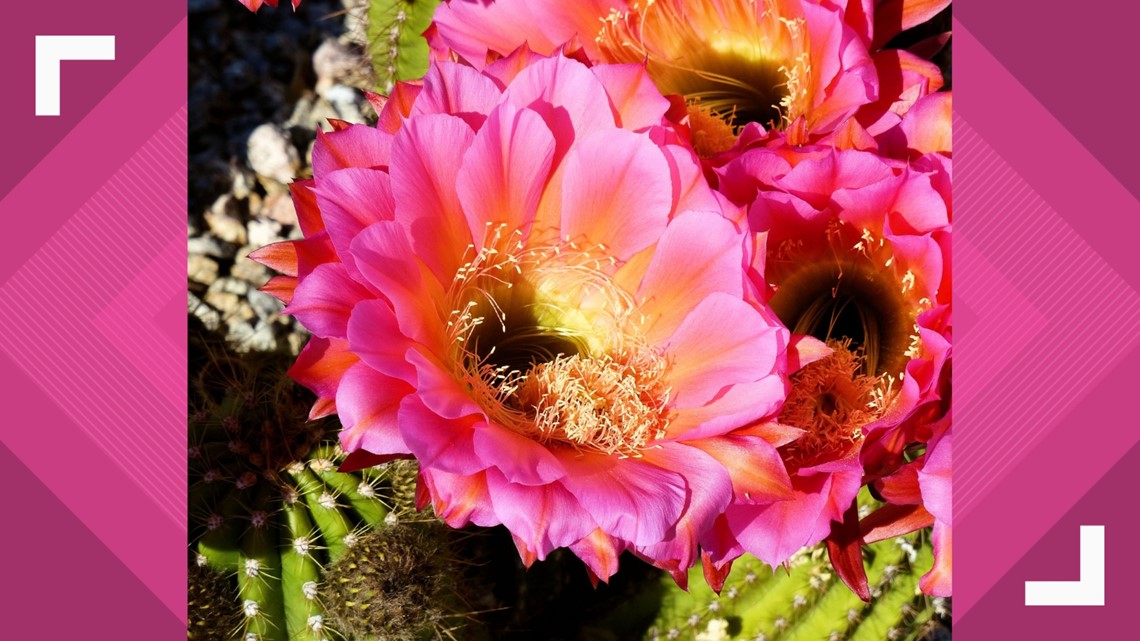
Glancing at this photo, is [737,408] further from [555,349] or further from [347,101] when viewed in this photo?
[347,101]

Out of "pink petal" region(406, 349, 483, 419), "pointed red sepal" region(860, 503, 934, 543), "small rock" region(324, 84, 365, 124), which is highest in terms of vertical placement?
"small rock" region(324, 84, 365, 124)

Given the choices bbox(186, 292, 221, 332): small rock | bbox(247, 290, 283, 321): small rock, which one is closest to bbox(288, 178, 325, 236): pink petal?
bbox(186, 292, 221, 332): small rock

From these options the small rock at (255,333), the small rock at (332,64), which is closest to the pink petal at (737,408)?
the small rock at (255,333)

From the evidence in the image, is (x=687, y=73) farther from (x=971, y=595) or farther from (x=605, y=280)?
(x=971, y=595)

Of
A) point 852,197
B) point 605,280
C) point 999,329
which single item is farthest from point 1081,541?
point 605,280

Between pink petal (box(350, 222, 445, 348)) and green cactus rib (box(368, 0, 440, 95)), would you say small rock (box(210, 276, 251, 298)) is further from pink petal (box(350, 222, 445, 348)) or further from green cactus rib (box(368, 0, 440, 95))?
pink petal (box(350, 222, 445, 348))
